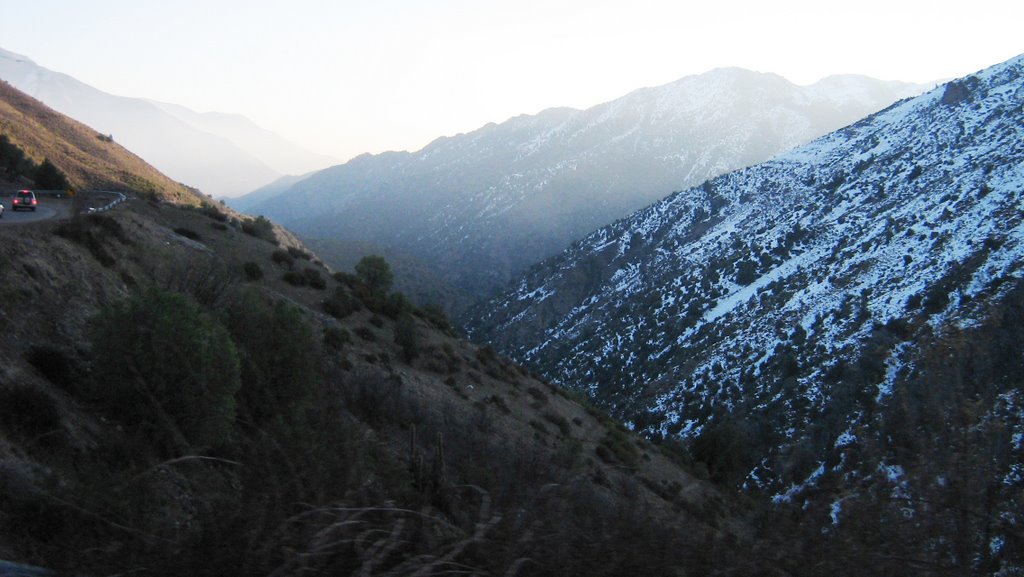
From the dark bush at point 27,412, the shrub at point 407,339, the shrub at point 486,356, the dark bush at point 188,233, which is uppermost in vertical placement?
the dark bush at point 188,233

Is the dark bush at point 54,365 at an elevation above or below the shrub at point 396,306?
above

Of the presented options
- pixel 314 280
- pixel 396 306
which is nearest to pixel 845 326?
pixel 396 306

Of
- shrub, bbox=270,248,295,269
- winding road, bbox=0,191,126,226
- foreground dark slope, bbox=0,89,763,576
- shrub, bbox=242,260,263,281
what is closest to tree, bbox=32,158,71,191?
winding road, bbox=0,191,126,226

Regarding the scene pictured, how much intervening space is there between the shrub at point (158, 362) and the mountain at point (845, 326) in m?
8.05

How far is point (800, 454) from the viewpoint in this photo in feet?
15.7

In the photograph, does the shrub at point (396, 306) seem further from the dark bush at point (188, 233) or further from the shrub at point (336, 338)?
the dark bush at point (188, 233)

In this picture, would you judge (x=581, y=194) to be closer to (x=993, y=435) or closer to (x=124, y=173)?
(x=124, y=173)

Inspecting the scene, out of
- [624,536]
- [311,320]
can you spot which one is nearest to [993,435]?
[624,536]

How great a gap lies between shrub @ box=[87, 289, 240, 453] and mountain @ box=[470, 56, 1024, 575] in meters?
8.05

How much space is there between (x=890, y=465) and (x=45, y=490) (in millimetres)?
4941

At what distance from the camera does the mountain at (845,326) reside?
350 centimetres

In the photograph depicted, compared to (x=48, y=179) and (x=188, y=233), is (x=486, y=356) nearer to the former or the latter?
(x=188, y=233)

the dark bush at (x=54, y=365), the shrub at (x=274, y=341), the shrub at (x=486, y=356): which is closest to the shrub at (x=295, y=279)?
the shrub at (x=486, y=356)

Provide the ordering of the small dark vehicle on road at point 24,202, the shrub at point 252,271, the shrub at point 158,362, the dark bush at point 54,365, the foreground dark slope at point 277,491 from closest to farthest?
the foreground dark slope at point 277,491
the shrub at point 158,362
the dark bush at point 54,365
the small dark vehicle on road at point 24,202
the shrub at point 252,271
